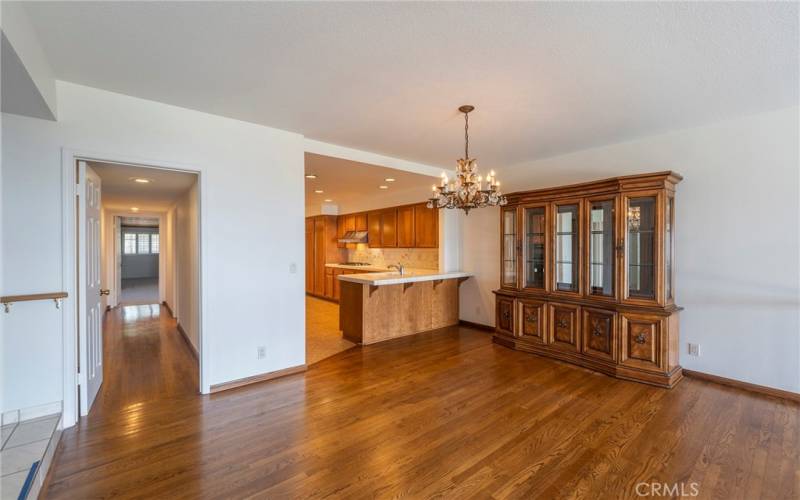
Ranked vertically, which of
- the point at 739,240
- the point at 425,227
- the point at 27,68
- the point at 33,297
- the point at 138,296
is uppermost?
the point at 27,68

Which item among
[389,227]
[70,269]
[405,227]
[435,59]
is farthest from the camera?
[389,227]

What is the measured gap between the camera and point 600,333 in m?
3.84

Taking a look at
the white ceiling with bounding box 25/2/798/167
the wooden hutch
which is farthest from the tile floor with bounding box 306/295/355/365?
the white ceiling with bounding box 25/2/798/167

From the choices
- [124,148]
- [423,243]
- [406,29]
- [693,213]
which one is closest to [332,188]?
[423,243]

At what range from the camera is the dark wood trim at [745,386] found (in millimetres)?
3135

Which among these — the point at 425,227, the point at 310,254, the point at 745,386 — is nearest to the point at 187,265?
the point at 425,227

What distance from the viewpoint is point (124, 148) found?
9.37ft

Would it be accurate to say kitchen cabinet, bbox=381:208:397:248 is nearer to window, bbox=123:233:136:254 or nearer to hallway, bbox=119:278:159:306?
hallway, bbox=119:278:159:306

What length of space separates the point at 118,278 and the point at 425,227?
274 inches

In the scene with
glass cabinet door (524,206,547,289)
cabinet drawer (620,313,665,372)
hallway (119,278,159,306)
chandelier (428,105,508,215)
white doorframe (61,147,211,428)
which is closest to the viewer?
white doorframe (61,147,211,428)

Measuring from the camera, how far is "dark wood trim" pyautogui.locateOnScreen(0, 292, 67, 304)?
2.41 meters

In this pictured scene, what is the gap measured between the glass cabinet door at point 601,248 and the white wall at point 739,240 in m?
0.67

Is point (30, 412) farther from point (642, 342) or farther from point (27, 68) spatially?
point (642, 342)

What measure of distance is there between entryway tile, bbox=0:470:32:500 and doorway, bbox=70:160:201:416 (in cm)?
102
